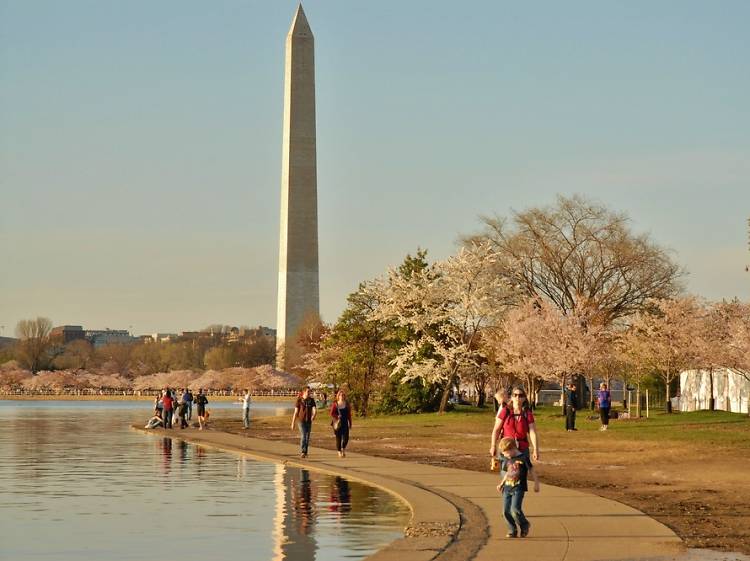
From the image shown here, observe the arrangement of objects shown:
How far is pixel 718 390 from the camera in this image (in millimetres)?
81750

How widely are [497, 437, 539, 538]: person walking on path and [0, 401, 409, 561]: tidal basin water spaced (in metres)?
1.79

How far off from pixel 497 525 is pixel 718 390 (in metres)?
64.5

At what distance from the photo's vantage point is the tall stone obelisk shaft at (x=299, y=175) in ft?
380

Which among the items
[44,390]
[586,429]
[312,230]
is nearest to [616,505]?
[586,429]

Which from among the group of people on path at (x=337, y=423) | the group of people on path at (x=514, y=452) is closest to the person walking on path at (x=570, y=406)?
the group of people on path at (x=337, y=423)

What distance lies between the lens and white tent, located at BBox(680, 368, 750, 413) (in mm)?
74625

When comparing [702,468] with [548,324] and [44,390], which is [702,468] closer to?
[548,324]

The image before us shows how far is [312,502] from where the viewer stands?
25.0m

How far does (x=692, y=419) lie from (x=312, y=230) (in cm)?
5969

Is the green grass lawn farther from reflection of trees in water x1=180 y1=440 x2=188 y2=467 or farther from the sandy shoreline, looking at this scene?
the sandy shoreline

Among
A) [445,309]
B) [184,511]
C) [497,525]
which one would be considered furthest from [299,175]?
[497,525]

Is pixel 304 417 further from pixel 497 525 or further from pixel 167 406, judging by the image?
pixel 167 406

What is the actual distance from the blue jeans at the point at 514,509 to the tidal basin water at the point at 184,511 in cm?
176

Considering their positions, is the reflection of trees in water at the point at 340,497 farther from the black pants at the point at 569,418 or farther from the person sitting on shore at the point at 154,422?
the person sitting on shore at the point at 154,422
